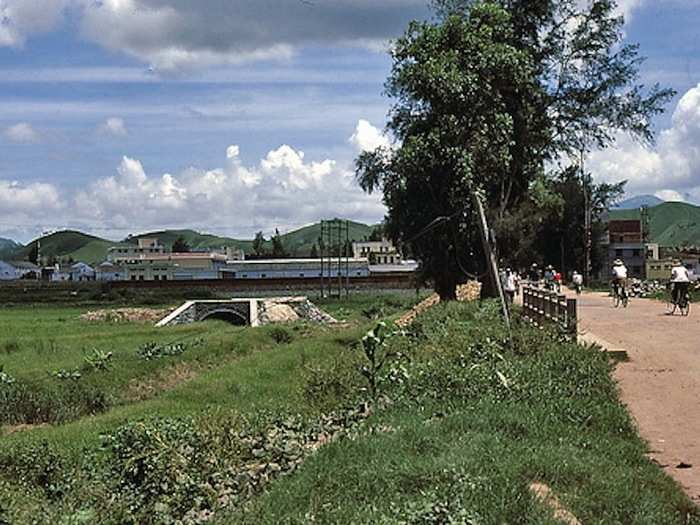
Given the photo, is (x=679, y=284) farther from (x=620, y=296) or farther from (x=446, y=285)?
(x=446, y=285)

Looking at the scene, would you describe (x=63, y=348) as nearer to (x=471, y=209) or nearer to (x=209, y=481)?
(x=471, y=209)

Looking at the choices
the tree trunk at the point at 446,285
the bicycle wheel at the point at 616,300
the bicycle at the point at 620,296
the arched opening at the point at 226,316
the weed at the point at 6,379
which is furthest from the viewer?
the arched opening at the point at 226,316

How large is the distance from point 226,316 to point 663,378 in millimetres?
37429

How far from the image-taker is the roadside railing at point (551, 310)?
1702 cm

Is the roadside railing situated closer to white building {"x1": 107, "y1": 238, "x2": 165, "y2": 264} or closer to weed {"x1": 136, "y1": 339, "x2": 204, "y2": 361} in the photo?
weed {"x1": 136, "y1": 339, "x2": 204, "y2": 361}

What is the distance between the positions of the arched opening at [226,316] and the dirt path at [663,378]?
85.5 ft

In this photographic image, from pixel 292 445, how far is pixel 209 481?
3.35 feet

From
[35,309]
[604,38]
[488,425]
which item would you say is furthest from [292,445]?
[35,309]

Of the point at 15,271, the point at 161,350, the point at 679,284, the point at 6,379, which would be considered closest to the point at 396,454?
the point at 6,379

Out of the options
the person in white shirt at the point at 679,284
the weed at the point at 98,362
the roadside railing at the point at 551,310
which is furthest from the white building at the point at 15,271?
the roadside railing at the point at 551,310

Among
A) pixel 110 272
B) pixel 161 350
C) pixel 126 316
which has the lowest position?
pixel 161 350

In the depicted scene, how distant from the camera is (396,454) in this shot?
8.16 meters

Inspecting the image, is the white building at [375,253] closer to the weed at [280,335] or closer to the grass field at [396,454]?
the weed at [280,335]

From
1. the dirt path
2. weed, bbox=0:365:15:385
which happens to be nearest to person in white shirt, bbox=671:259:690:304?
the dirt path
